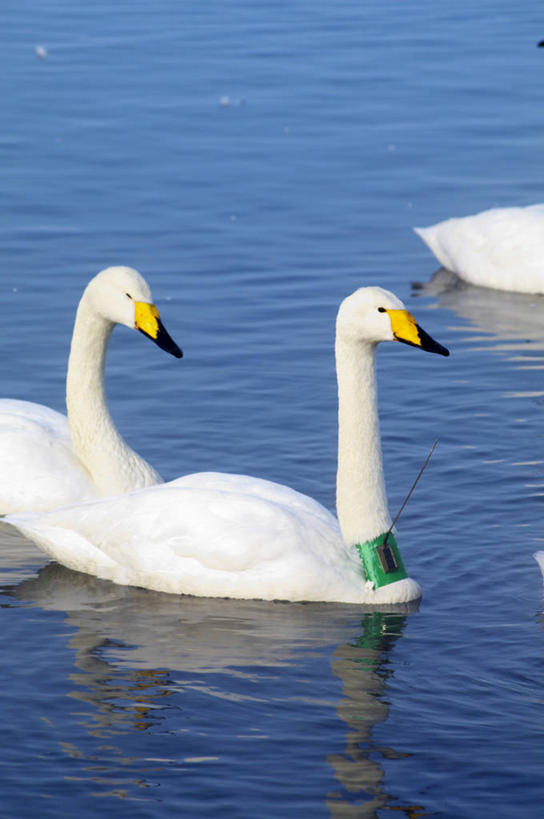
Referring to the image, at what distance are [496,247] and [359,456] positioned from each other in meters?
7.24

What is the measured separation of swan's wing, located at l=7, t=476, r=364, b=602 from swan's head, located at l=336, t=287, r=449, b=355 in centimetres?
108

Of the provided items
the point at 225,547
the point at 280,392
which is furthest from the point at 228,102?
the point at 225,547

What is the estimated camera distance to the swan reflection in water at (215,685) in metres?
7.30

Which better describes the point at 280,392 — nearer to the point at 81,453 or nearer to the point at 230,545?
the point at 81,453

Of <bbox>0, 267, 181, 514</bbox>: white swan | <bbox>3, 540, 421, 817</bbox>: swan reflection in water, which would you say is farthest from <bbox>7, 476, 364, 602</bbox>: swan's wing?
<bbox>0, 267, 181, 514</bbox>: white swan

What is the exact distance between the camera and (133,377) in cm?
1307

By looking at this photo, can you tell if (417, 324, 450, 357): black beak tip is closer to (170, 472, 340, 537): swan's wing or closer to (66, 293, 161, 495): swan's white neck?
(170, 472, 340, 537): swan's wing

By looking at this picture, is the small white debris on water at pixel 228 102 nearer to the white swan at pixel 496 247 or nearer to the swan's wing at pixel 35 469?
the white swan at pixel 496 247

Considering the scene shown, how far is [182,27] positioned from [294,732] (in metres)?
22.7

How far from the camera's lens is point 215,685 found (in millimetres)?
8164

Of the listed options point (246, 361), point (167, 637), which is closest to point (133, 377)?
point (246, 361)

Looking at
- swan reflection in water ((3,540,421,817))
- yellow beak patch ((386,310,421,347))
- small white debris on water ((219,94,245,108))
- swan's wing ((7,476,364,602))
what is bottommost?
swan reflection in water ((3,540,421,817))

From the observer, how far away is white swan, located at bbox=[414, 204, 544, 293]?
1576cm

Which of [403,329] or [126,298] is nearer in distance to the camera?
[403,329]
